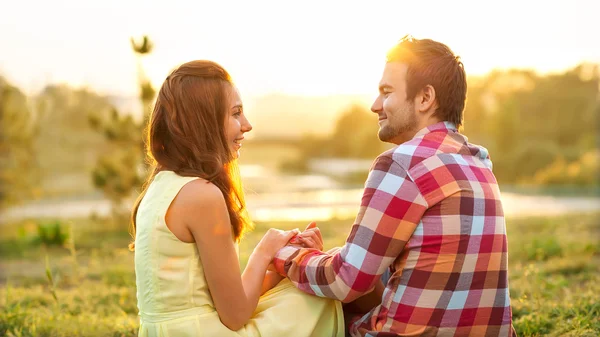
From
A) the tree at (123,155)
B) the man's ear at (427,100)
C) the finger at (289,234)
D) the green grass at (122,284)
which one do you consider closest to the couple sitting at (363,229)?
the man's ear at (427,100)

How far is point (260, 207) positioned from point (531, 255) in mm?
10512

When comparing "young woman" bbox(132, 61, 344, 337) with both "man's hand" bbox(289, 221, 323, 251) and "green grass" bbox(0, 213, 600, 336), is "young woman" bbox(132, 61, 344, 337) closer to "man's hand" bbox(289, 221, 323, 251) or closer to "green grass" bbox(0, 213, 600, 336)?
"man's hand" bbox(289, 221, 323, 251)

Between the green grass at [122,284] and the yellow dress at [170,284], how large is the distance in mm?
1230

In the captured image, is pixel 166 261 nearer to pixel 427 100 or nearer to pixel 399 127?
pixel 399 127

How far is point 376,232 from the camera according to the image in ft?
7.25

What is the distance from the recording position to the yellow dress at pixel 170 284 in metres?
2.29

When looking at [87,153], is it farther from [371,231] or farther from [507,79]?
[371,231]

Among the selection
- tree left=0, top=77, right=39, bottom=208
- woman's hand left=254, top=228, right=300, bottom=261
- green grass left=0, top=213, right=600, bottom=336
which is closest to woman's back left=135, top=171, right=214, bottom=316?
woman's hand left=254, top=228, right=300, bottom=261

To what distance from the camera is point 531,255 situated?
6.07m

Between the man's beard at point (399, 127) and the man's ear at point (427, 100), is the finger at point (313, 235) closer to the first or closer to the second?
the man's beard at point (399, 127)

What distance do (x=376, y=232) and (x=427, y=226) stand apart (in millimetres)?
180

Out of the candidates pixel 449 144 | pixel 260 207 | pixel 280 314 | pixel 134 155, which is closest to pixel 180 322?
pixel 280 314

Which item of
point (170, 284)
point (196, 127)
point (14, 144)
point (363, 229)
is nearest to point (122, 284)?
point (170, 284)

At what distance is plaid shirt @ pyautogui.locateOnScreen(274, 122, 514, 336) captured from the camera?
2191 millimetres
